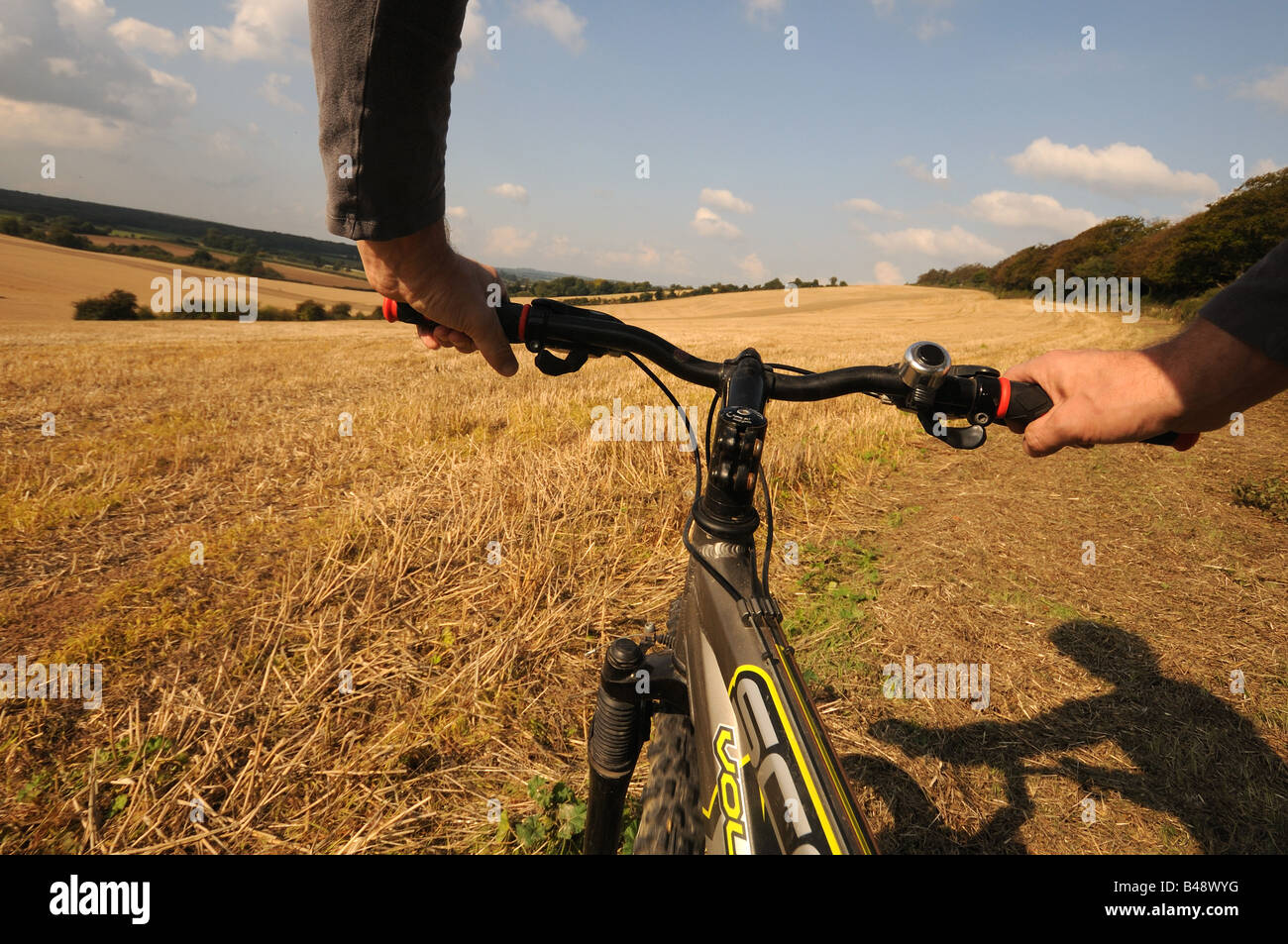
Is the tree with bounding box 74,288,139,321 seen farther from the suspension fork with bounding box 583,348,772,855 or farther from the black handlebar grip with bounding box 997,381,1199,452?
the black handlebar grip with bounding box 997,381,1199,452

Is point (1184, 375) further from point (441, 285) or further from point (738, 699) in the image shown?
point (441, 285)

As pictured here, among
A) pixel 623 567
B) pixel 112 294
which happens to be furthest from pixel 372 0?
pixel 112 294

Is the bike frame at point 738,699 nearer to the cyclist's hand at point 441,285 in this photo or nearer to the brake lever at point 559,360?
the brake lever at point 559,360

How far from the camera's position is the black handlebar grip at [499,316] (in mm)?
1538

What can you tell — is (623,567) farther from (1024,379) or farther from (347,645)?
(1024,379)

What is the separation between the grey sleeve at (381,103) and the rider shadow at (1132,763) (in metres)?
3.14

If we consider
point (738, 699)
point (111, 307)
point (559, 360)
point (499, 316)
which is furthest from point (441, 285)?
point (111, 307)

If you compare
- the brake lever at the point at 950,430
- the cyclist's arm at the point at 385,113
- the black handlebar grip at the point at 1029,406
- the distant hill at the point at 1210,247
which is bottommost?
the brake lever at the point at 950,430

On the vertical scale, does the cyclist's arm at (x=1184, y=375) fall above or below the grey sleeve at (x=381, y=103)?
below

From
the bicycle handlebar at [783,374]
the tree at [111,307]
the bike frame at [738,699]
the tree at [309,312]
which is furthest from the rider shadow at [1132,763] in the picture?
the tree at [111,307]

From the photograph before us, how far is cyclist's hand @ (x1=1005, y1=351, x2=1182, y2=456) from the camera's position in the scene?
1338 mm

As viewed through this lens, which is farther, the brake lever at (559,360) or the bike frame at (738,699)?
the brake lever at (559,360)

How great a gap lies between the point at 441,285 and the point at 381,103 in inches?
18.6

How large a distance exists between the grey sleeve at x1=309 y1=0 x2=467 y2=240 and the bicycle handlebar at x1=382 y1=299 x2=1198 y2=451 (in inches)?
17.6
